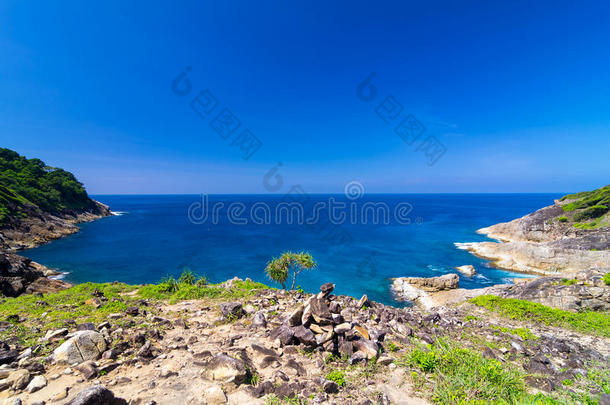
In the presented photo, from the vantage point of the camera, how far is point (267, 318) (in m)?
12.4

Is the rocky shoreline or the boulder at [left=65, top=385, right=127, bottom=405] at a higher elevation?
the boulder at [left=65, top=385, right=127, bottom=405]

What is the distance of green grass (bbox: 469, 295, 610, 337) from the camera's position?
15695 mm

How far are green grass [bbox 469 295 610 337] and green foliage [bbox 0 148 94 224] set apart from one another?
9957cm

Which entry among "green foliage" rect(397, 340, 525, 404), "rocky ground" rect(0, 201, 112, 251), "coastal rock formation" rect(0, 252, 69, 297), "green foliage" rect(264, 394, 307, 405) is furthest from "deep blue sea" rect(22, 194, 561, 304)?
"green foliage" rect(264, 394, 307, 405)

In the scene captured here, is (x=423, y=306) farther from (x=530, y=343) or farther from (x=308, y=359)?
(x=308, y=359)

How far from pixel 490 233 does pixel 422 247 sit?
31.4 m

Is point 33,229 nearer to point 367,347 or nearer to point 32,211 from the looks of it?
point 32,211

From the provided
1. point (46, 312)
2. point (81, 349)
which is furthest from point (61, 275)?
point (81, 349)

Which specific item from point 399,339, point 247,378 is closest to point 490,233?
point 399,339

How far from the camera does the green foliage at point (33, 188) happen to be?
63.2 m

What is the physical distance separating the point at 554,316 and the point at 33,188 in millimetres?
131896

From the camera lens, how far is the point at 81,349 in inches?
317

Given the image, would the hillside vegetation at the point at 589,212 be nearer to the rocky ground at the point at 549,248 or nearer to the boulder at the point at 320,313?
the rocky ground at the point at 549,248

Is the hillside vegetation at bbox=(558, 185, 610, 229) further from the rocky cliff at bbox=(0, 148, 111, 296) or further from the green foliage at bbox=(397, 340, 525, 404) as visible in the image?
the rocky cliff at bbox=(0, 148, 111, 296)
